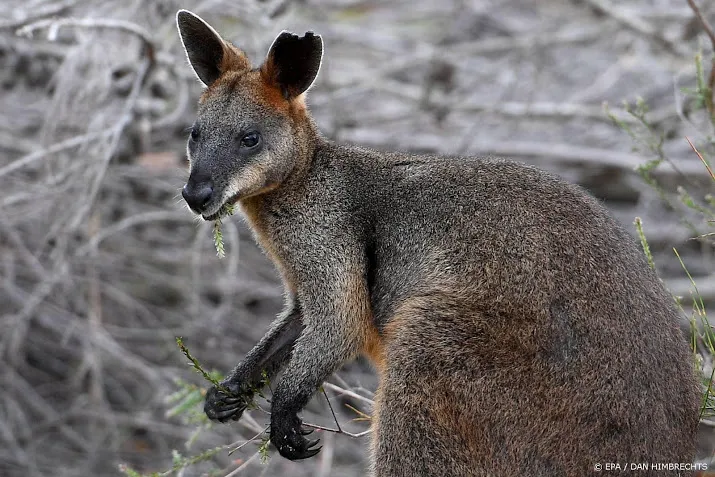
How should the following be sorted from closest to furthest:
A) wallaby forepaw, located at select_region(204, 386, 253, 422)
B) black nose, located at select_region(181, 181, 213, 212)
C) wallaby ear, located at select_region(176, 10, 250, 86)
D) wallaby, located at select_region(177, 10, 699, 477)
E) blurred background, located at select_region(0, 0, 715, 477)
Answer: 1. wallaby, located at select_region(177, 10, 699, 477)
2. black nose, located at select_region(181, 181, 213, 212)
3. wallaby forepaw, located at select_region(204, 386, 253, 422)
4. wallaby ear, located at select_region(176, 10, 250, 86)
5. blurred background, located at select_region(0, 0, 715, 477)

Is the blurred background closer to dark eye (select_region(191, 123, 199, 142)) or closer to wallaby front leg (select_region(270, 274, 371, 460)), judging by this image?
dark eye (select_region(191, 123, 199, 142))

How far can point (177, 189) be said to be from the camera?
23.1ft

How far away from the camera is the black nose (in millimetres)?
3564

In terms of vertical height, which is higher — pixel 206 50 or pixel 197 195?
pixel 206 50

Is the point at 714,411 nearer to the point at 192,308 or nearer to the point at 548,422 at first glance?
the point at 548,422

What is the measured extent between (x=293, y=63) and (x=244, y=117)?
33 cm

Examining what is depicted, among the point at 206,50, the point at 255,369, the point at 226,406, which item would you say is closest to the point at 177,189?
the point at 206,50

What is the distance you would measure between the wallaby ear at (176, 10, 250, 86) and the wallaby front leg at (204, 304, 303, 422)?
1.11 m

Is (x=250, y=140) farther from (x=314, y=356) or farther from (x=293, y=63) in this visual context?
(x=314, y=356)

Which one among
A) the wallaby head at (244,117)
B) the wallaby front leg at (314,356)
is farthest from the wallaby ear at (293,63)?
the wallaby front leg at (314,356)

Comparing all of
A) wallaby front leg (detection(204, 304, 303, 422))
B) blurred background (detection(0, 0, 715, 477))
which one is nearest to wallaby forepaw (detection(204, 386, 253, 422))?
wallaby front leg (detection(204, 304, 303, 422))

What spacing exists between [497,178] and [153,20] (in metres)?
3.49

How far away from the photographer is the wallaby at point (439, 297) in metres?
3.19

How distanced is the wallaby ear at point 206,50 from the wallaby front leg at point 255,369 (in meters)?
1.11
